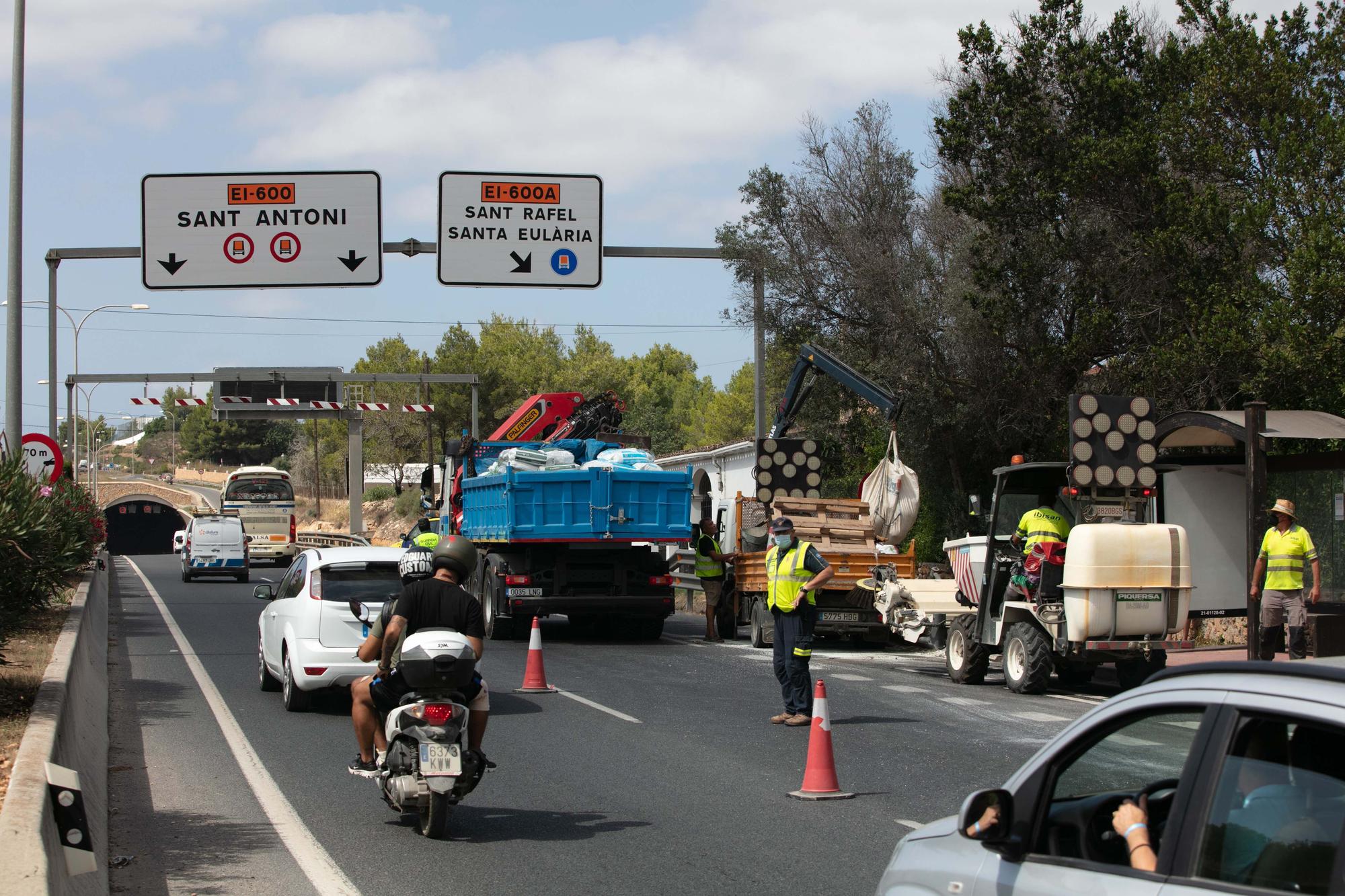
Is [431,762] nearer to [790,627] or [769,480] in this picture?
[790,627]

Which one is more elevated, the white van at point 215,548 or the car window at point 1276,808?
the car window at point 1276,808

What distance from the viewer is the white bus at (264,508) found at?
162ft

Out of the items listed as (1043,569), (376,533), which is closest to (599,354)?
(376,533)

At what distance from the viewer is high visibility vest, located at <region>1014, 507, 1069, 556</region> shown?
1423 cm

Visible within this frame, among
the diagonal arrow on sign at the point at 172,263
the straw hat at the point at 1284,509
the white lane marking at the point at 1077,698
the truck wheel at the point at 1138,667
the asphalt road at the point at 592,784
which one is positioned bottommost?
the white lane marking at the point at 1077,698

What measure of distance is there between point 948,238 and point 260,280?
13150mm

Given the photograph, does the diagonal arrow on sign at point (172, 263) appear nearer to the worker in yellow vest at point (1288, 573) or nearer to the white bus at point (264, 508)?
the worker in yellow vest at point (1288, 573)

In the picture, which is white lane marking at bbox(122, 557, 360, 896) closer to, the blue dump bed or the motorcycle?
the motorcycle

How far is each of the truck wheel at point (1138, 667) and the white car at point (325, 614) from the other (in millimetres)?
7218

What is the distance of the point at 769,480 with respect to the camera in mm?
22281

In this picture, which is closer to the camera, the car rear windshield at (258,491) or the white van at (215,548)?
the white van at (215,548)

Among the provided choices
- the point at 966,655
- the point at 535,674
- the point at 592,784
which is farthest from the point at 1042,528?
the point at 592,784

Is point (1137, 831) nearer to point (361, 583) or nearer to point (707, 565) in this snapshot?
point (361, 583)

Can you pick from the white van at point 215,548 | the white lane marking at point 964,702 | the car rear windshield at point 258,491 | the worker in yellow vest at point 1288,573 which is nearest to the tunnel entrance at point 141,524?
the car rear windshield at point 258,491
